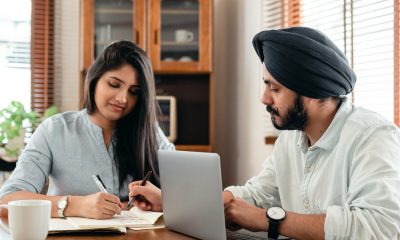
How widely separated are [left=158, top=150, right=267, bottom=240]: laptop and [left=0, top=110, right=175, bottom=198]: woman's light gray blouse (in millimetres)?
601

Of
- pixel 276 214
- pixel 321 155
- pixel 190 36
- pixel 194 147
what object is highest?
pixel 190 36

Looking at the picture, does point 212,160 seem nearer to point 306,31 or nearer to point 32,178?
point 306,31

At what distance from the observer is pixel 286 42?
138 cm

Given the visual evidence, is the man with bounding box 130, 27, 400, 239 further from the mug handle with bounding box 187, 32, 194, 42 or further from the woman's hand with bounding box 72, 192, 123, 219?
the mug handle with bounding box 187, 32, 194, 42

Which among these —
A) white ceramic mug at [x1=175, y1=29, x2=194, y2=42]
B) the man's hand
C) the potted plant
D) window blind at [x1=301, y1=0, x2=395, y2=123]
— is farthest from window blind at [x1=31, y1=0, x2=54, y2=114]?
the man's hand

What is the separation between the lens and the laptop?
119cm

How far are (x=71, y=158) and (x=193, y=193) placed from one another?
0.82 m

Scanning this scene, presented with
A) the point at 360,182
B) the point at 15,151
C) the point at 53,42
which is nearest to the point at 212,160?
the point at 360,182

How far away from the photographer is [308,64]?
136cm

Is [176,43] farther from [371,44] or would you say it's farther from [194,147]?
[371,44]

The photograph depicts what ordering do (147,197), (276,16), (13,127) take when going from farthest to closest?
(13,127), (276,16), (147,197)

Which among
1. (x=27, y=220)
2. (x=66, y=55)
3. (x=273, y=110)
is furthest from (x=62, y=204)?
(x=66, y=55)

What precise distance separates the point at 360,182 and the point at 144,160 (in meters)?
0.96

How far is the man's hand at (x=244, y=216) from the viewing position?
129 centimetres
